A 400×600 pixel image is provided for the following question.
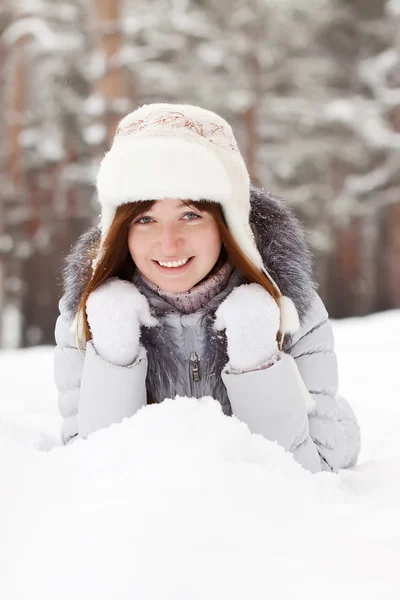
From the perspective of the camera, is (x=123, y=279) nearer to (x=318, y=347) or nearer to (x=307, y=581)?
(x=318, y=347)

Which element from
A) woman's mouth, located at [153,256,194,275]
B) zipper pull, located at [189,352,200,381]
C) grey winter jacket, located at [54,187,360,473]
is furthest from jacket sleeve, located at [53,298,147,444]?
woman's mouth, located at [153,256,194,275]

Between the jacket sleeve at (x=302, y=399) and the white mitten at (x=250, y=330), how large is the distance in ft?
0.16

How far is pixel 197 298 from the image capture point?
7.29ft

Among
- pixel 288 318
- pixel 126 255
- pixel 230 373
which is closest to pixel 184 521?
pixel 230 373

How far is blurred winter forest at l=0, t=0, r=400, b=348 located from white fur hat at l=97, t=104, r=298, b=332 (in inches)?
338

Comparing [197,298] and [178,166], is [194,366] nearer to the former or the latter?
[197,298]

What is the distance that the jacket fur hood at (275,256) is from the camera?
7.43 ft

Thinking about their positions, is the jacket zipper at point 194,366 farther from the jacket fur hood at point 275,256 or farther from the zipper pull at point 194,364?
the jacket fur hood at point 275,256

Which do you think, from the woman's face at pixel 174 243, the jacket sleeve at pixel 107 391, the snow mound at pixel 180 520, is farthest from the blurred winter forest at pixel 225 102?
the snow mound at pixel 180 520

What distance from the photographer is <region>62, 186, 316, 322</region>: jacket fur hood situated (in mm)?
2266

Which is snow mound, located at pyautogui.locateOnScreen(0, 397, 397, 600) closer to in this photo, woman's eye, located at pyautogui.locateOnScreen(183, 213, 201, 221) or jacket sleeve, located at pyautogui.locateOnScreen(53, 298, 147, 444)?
jacket sleeve, located at pyautogui.locateOnScreen(53, 298, 147, 444)

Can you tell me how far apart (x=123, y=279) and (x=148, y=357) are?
1.00 ft

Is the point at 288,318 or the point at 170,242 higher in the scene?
the point at 170,242

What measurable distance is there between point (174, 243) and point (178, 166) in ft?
0.79
